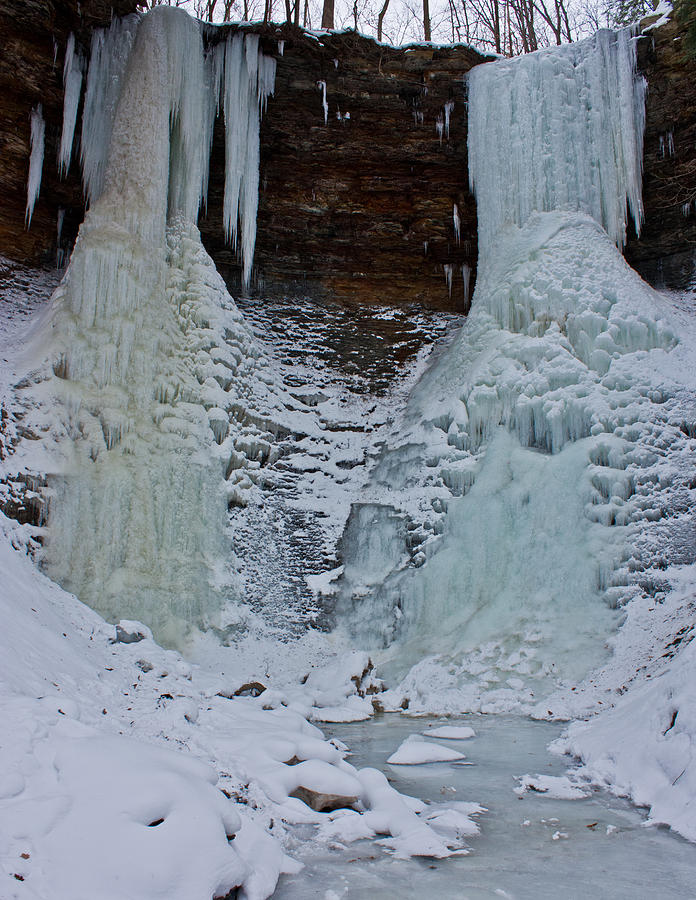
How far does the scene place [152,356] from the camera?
504 inches

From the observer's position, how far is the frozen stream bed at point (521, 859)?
354 centimetres

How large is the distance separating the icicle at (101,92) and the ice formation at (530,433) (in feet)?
24.0

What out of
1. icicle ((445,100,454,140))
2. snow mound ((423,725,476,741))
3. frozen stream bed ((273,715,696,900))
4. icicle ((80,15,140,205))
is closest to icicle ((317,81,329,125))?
icicle ((445,100,454,140))

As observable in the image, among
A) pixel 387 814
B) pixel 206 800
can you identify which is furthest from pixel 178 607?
pixel 206 800

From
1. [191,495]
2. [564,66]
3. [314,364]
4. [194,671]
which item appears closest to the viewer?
[194,671]

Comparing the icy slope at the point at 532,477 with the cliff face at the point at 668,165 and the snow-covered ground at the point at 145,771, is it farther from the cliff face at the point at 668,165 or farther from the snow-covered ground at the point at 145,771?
the cliff face at the point at 668,165

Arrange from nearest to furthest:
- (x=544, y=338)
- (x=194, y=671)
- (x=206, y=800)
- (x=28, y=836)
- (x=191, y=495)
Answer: (x=28, y=836) < (x=206, y=800) < (x=194, y=671) < (x=191, y=495) < (x=544, y=338)

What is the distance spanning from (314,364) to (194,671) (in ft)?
31.0

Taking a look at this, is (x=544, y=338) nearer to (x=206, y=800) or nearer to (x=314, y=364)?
(x=314, y=364)

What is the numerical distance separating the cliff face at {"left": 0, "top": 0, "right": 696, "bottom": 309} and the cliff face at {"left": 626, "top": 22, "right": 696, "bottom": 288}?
2 centimetres

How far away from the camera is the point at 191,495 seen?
12320mm

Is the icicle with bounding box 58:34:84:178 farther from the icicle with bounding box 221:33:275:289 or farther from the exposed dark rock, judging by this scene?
the exposed dark rock

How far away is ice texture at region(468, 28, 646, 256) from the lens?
1492 cm

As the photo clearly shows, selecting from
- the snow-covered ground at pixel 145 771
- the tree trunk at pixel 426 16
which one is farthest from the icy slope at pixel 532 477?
the tree trunk at pixel 426 16
